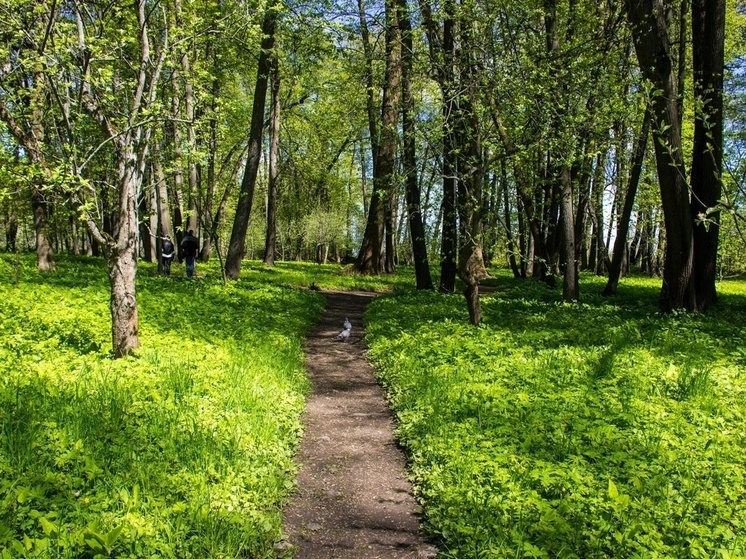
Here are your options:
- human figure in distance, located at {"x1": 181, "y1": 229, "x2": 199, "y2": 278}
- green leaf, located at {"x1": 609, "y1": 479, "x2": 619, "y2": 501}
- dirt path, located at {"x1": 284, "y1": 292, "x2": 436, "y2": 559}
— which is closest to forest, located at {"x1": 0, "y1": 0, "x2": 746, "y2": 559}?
green leaf, located at {"x1": 609, "y1": 479, "x2": 619, "y2": 501}

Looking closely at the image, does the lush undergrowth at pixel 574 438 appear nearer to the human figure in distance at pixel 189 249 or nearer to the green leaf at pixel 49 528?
the green leaf at pixel 49 528

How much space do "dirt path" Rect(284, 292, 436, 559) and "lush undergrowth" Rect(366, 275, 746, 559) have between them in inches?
9.9

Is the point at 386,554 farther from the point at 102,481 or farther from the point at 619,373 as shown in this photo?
the point at 619,373

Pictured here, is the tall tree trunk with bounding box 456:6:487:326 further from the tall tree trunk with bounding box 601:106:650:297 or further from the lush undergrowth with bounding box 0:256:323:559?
the tall tree trunk with bounding box 601:106:650:297

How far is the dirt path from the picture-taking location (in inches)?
156

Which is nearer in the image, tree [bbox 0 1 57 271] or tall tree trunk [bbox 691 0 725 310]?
tree [bbox 0 1 57 271]

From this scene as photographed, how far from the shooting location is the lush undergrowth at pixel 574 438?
12.3ft

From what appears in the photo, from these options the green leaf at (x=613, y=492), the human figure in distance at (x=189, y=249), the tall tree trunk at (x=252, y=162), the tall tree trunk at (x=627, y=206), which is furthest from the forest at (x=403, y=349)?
the human figure in distance at (x=189, y=249)

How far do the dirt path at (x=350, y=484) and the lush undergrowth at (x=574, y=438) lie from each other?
0.25 meters

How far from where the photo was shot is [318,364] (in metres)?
8.96

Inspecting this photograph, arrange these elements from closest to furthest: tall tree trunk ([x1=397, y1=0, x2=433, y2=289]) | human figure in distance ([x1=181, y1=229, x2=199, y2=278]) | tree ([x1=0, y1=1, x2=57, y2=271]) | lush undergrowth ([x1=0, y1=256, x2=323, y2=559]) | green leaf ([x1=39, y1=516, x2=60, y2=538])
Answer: green leaf ([x1=39, y1=516, x2=60, y2=538]) → lush undergrowth ([x1=0, y1=256, x2=323, y2=559]) → tree ([x1=0, y1=1, x2=57, y2=271]) → tall tree trunk ([x1=397, y1=0, x2=433, y2=289]) → human figure in distance ([x1=181, y1=229, x2=199, y2=278])

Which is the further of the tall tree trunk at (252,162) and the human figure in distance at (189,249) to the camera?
the human figure in distance at (189,249)

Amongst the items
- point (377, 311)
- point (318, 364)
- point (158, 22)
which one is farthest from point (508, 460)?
point (158, 22)

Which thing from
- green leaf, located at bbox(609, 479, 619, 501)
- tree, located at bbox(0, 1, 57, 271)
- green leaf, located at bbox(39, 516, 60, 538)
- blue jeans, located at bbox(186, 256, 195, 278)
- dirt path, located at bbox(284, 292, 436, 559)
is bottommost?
dirt path, located at bbox(284, 292, 436, 559)
